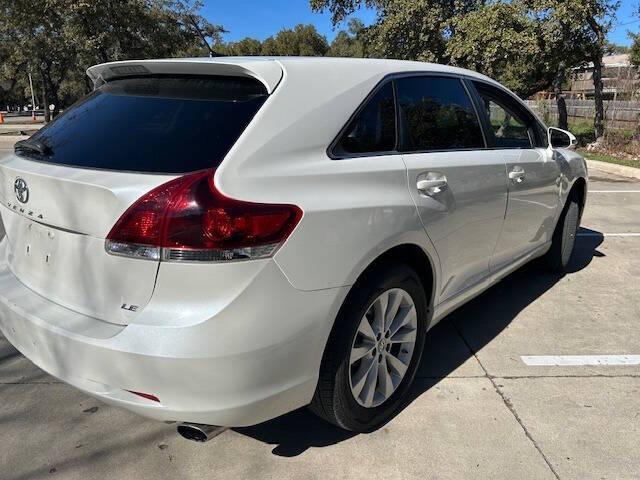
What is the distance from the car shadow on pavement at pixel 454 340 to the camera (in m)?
2.67

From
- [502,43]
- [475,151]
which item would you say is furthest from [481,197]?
[502,43]

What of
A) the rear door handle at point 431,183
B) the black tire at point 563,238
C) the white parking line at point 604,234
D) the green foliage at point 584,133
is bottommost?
the white parking line at point 604,234

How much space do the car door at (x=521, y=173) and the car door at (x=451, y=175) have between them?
0.54ft

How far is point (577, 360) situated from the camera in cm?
343

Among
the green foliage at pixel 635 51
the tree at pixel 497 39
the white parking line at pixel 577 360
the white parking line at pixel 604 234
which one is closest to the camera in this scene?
the white parking line at pixel 577 360

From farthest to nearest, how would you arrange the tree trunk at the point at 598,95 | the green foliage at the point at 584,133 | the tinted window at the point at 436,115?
the green foliage at the point at 584,133 → the tree trunk at the point at 598,95 → the tinted window at the point at 436,115

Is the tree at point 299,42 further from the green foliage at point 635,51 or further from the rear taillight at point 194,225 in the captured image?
the rear taillight at point 194,225

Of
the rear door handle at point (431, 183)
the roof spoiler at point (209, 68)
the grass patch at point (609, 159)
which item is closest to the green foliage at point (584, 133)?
the grass patch at point (609, 159)

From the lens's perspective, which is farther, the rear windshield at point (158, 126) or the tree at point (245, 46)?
the tree at point (245, 46)

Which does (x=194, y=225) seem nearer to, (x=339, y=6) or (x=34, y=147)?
(x=34, y=147)

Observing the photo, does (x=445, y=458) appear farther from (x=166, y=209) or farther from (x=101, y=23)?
(x=101, y=23)

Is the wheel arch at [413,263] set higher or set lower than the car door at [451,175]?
lower

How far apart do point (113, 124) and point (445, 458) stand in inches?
82.6

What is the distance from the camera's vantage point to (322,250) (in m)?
2.12
